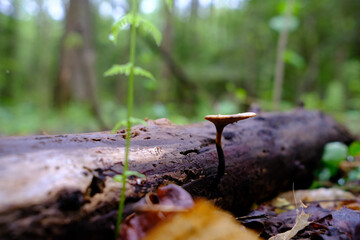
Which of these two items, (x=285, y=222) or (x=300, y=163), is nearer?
(x=285, y=222)

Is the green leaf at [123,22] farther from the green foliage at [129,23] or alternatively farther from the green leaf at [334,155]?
the green leaf at [334,155]

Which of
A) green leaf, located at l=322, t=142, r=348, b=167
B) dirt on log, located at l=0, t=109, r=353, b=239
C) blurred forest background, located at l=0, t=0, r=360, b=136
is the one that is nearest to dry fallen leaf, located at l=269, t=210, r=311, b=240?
dirt on log, located at l=0, t=109, r=353, b=239

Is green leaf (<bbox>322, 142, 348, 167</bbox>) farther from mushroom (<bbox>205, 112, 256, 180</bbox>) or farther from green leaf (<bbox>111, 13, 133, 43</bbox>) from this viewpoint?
green leaf (<bbox>111, 13, 133, 43</bbox>)

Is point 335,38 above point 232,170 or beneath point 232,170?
above

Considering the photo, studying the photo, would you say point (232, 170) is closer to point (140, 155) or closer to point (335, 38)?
point (140, 155)

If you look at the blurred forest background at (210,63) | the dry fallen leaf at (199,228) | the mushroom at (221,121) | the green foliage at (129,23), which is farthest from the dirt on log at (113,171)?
the blurred forest background at (210,63)

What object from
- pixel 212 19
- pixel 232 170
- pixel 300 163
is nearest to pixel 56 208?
pixel 232 170
